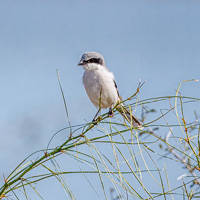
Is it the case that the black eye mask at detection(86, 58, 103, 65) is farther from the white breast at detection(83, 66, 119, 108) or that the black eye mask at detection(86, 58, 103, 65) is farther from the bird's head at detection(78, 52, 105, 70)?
the white breast at detection(83, 66, 119, 108)

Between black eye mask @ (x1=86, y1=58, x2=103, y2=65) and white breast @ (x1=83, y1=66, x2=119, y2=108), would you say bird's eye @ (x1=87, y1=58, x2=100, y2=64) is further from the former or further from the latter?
white breast @ (x1=83, y1=66, x2=119, y2=108)

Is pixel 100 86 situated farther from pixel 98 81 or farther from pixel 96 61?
pixel 96 61

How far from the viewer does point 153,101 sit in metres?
1.40

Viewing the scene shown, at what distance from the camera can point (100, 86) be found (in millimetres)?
3420

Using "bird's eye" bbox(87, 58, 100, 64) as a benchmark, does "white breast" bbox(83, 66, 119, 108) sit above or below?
below

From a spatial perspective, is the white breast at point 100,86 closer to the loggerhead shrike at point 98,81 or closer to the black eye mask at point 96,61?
the loggerhead shrike at point 98,81

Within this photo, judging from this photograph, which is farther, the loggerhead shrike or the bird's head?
the bird's head

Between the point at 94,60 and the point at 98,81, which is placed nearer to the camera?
the point at 98,81

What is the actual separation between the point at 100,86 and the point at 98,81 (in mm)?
52

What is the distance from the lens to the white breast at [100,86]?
11.1ft

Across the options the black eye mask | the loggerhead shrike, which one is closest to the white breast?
the loggerhead shrike

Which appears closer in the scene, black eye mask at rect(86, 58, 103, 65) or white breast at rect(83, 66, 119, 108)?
white breast at rect(83, 66, 119, 108)

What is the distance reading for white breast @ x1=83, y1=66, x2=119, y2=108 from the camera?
340cm

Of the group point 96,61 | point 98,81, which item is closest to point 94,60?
point 96,61
